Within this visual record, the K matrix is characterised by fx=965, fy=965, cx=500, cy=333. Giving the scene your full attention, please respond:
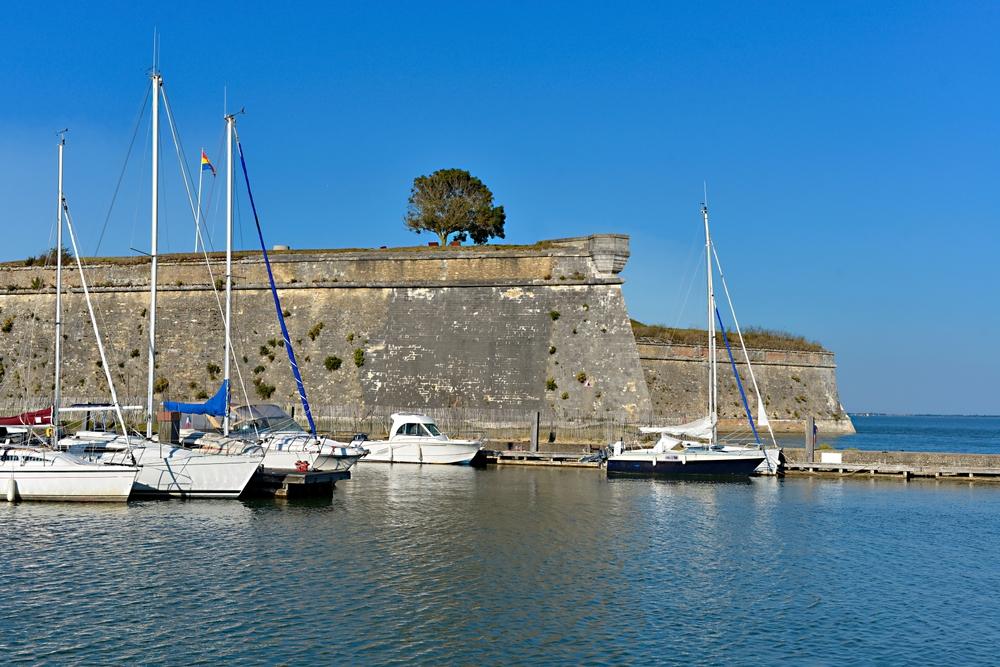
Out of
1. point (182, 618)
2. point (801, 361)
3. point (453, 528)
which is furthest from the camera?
point (801, 361)

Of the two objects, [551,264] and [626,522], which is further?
[551,264]

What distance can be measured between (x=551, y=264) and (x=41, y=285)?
22554mm

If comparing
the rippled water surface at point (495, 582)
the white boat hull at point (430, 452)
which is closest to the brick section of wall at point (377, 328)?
the white boat hull at point (430, 452)

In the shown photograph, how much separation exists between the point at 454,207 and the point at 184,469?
3167 centimetres

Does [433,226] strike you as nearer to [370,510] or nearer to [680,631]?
[370,510]

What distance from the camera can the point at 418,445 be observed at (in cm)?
3253

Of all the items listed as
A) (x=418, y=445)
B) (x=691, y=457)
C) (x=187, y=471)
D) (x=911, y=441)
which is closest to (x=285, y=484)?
(x=187, y=471)

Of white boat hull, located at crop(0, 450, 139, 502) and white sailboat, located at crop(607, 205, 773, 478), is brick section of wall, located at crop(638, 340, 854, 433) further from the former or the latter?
white boat hull, located at crop(0, 450, 139, 502)

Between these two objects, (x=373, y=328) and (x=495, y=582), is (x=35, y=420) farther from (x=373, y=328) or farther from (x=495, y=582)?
(x=495, y=582)

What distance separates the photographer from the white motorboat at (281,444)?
957 inches

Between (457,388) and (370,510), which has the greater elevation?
(457,388)

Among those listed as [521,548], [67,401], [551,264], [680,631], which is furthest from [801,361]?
[680,631]

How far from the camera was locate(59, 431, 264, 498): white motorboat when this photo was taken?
72.7 feet

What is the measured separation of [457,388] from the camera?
36.3 meters
